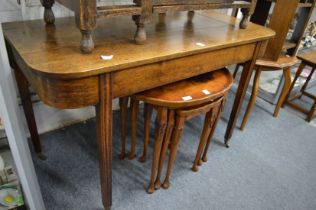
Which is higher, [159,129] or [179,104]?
[179,104]

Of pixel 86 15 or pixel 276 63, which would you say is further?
pixel 276 63

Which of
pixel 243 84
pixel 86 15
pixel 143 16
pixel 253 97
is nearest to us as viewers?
pixel 86 15

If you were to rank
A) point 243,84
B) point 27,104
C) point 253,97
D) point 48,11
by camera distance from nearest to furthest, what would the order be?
1. point 48,11
2. point 27,104
3. point 243,84
4. point 253,97

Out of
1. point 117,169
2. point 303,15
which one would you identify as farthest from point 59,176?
point 303,15

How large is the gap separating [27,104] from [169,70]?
0.76 meters

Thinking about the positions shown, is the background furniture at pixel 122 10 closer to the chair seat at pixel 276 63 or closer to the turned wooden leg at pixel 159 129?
the turned wooden leg at pixel 159 129

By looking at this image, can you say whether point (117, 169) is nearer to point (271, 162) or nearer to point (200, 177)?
point (200, 177)

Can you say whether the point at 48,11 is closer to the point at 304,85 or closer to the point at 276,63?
the point at 276,63

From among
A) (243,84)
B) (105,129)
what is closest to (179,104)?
(105,129)

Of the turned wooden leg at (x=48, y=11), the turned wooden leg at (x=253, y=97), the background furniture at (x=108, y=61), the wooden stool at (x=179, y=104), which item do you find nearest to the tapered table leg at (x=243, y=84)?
the background furniture at (x=108, y=61)

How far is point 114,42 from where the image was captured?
0.96 meters

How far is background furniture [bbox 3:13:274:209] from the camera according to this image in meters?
0.76

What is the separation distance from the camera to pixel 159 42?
3.30ft

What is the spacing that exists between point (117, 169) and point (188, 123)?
27.1 inches
